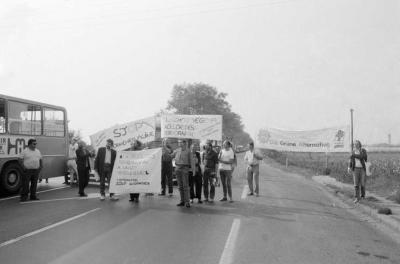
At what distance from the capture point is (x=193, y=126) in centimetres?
1620

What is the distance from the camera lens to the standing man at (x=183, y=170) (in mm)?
10586

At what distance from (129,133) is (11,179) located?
4798 millimetres

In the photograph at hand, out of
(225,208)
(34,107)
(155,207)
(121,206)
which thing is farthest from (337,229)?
(34,107)

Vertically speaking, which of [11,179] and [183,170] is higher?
[183,170]

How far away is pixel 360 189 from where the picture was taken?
42.2ft

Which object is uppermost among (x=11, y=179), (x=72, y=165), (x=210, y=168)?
(x=210, y=168)

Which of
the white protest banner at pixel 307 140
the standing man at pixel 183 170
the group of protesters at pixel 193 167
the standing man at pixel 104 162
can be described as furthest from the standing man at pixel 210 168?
the white protest banner at pixel 307 140

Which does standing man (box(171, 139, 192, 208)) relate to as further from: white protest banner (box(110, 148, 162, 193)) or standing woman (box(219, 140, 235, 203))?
standing woman (box(219, 140, 235, 203))

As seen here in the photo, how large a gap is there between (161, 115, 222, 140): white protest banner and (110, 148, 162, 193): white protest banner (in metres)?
4.01

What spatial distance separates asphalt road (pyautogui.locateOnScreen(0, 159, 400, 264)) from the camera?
6.07 meters

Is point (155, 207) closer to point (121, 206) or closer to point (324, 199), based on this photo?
point (121, 206)

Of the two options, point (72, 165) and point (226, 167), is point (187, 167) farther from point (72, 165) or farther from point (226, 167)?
point (72, 165)

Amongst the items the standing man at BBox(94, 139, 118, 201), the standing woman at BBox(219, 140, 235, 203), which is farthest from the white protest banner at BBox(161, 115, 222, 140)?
the standing man at BBox(94, 139, 118, 201)

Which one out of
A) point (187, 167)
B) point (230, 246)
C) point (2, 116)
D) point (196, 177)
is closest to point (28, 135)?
point (2, 116)
